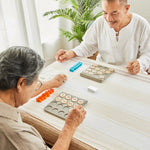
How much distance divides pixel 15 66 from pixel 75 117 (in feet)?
1.46

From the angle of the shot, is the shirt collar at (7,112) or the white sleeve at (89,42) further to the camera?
the white sleeve at (89,42)

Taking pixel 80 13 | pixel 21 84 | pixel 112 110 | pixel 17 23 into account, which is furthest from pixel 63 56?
pixel 80 13

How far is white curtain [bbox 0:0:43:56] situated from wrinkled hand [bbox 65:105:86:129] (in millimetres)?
1641

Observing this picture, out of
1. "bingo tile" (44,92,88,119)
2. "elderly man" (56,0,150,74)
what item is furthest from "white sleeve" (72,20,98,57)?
"bingo tile" (44,92,88,119)

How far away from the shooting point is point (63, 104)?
43.4 inches

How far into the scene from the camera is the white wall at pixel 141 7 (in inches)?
105

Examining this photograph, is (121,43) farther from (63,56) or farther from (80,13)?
(80,13)

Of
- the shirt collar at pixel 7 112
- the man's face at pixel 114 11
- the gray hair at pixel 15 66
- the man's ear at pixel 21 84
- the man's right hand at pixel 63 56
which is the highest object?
the man's face at pixel 114 11

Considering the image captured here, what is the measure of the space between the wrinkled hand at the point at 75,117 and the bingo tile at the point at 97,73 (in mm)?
388

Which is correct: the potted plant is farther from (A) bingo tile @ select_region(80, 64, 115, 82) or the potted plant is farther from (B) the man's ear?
(B) the man's ear

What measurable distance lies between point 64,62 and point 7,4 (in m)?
1.17

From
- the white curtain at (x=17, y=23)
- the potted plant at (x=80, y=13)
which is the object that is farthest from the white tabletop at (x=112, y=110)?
the potted plant at (x=80, y=13)

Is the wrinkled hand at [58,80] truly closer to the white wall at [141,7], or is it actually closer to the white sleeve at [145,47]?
the white sleeve at [145,47]

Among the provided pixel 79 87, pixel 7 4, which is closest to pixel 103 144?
pixel 79 87
